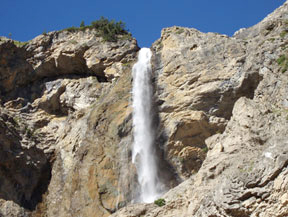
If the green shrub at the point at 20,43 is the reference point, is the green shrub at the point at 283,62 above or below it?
below

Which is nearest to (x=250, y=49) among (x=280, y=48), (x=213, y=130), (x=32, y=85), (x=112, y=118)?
(x=280, y=48)

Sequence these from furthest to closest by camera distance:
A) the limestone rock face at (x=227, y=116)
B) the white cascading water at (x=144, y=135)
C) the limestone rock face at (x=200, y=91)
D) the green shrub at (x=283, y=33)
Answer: the limestone rock face at (x=200, y=91) < the white cascading water at (x=144, y=135) < the green shrub at (x=283, y=33) < the limestone rock face at (x=227, y=116)

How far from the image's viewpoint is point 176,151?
2261cm

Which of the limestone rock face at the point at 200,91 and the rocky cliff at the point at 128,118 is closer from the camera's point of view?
the rocky cliff at the point at 128,118

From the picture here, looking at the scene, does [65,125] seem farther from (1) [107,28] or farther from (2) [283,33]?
(2) [283,33]

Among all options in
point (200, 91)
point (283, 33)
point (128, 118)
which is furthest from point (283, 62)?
point (128, 118)

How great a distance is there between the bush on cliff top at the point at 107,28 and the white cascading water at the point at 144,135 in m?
4.75

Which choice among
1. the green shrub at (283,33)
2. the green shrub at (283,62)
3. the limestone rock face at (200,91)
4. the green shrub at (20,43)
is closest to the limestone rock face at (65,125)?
the green shrub at (20,43)

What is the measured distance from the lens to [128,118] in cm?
2405

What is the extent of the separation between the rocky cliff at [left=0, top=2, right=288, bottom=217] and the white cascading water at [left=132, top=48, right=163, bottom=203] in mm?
431

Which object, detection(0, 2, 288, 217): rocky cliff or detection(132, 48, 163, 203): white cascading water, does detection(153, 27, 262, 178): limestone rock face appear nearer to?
detection(0, 2, 288, 217): rocky cliff

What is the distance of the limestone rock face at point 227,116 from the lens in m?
13.1

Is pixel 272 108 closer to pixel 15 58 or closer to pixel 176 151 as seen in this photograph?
Answer: pixel 176 151

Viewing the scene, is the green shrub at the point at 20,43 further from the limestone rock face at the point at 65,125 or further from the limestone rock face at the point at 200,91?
the limestone rock face at the point at 200,91
